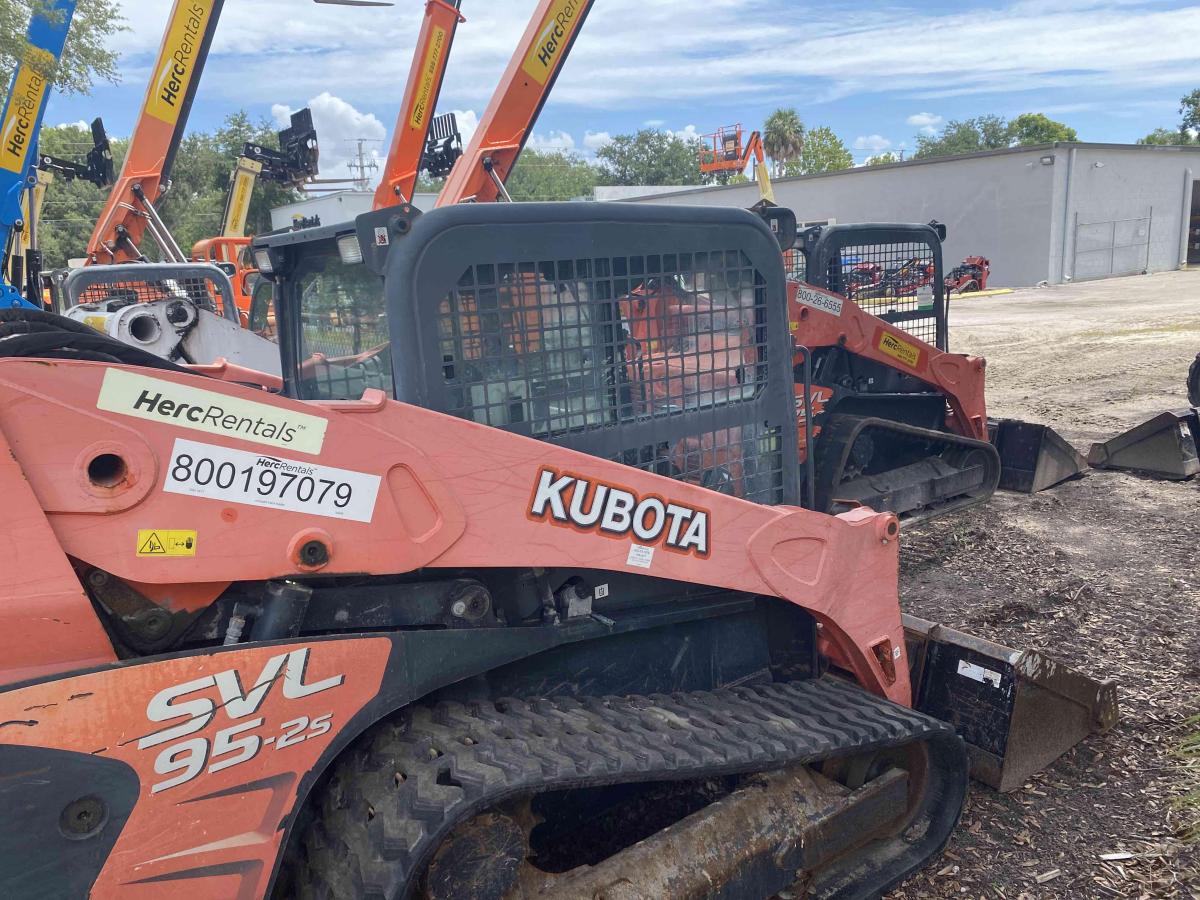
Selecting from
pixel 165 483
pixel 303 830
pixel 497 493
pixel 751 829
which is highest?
pixel 165 483

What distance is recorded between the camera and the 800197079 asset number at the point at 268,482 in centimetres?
177

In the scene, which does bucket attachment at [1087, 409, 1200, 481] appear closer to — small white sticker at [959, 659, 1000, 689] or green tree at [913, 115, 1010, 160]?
small white sticker at [959, 659, 1000, 689]

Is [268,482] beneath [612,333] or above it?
beneath

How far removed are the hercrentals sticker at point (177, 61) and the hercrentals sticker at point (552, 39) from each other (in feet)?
14.9

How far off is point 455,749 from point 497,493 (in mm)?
571

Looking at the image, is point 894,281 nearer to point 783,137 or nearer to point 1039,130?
point 783,137

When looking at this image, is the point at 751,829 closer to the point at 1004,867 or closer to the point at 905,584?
the point at 1004,867

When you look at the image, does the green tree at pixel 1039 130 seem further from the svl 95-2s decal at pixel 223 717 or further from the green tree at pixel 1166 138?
the svl 95-2s decal at pixel 223 717

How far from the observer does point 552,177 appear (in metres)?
65.9

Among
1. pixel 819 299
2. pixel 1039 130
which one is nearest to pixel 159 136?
pixel 819 299

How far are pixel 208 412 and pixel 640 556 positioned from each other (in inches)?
43.2

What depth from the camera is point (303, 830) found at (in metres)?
2.08

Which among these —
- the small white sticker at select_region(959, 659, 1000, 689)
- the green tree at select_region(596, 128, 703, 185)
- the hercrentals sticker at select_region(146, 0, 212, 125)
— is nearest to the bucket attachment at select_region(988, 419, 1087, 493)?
the small white sticker at select_region(959, 659, 1000, 689)

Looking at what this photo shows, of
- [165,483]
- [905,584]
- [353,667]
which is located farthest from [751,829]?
[905,584]
